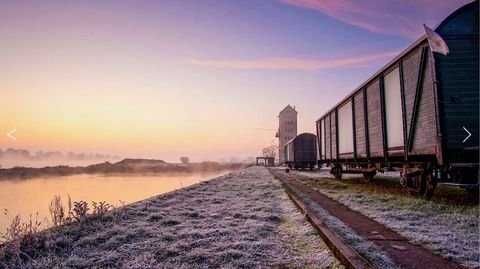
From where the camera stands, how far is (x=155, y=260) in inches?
139

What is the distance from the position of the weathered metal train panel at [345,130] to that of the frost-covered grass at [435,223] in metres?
5.45

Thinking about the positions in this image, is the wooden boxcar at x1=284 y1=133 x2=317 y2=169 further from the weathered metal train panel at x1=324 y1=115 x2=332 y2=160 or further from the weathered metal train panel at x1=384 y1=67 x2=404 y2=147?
the weathered metal train panel at x1=384 y1=67 x2=404 y2=147

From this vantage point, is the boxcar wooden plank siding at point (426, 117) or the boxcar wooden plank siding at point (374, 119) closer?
the boxcar wooden plank siding at point (426, 117)

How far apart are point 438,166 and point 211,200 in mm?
6029

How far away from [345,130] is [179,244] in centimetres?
1216

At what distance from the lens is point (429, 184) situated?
8.09 metres

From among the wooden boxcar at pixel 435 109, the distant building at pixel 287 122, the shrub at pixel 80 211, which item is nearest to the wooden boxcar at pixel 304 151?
the wooden boxcar at pixel 435 109

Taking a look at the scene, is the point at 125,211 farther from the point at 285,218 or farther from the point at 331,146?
the point at 331,146

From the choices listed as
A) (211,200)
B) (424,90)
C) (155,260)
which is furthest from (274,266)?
(424,90)

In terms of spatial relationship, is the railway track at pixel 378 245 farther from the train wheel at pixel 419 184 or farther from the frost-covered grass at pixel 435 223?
the train wheel at pixel 419 184

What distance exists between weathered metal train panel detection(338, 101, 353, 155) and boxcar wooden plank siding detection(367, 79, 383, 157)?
241cm

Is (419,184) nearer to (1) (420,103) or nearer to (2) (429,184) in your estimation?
(2) (429,184)

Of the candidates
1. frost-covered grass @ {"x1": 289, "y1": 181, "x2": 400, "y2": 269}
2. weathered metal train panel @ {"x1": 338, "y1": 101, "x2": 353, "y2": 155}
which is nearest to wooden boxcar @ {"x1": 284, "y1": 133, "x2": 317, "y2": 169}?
weathered metal train panel @ {"x1": 338, "y1": 101, "x2": 353, "y2": 155}

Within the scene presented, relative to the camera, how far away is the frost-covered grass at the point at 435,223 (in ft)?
13.4
